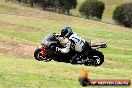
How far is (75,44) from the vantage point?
59.9 feet

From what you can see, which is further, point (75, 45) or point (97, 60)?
point (97, 60)

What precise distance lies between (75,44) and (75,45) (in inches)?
3.1

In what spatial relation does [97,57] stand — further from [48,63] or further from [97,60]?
[48,63]

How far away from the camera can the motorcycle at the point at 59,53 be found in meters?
18.8

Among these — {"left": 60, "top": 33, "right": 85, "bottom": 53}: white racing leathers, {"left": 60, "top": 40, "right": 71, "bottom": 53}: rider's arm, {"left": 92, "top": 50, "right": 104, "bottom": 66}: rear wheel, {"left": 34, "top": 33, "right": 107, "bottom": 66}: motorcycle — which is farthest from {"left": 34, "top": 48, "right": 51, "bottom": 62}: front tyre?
{"left": 92, "top": 50, "right": 104, "bottom": 66}: rear wheel

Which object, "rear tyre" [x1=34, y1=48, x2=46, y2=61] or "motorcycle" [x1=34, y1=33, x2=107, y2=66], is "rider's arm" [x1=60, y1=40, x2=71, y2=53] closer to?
"motorcycle" [x1=34, y1=33, x2=107, y2=66]

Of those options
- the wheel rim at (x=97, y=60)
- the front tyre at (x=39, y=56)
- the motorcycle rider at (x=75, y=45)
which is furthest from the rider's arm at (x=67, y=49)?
the wheel rim at (x=97, y=60)

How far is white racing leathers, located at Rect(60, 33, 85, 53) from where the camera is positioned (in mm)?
18220

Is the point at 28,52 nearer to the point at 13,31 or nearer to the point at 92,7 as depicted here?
the point at 13,31

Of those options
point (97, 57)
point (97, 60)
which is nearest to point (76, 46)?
point (97, 57)

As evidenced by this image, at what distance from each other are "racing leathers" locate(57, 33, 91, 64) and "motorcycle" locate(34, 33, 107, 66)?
0.64ft

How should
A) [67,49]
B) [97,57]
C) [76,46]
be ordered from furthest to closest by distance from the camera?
1. [97,57]
2. [67,49]
3. [76,46]

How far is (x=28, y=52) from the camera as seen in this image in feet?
84.8

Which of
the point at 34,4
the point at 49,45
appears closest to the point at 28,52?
the point at 49,45
